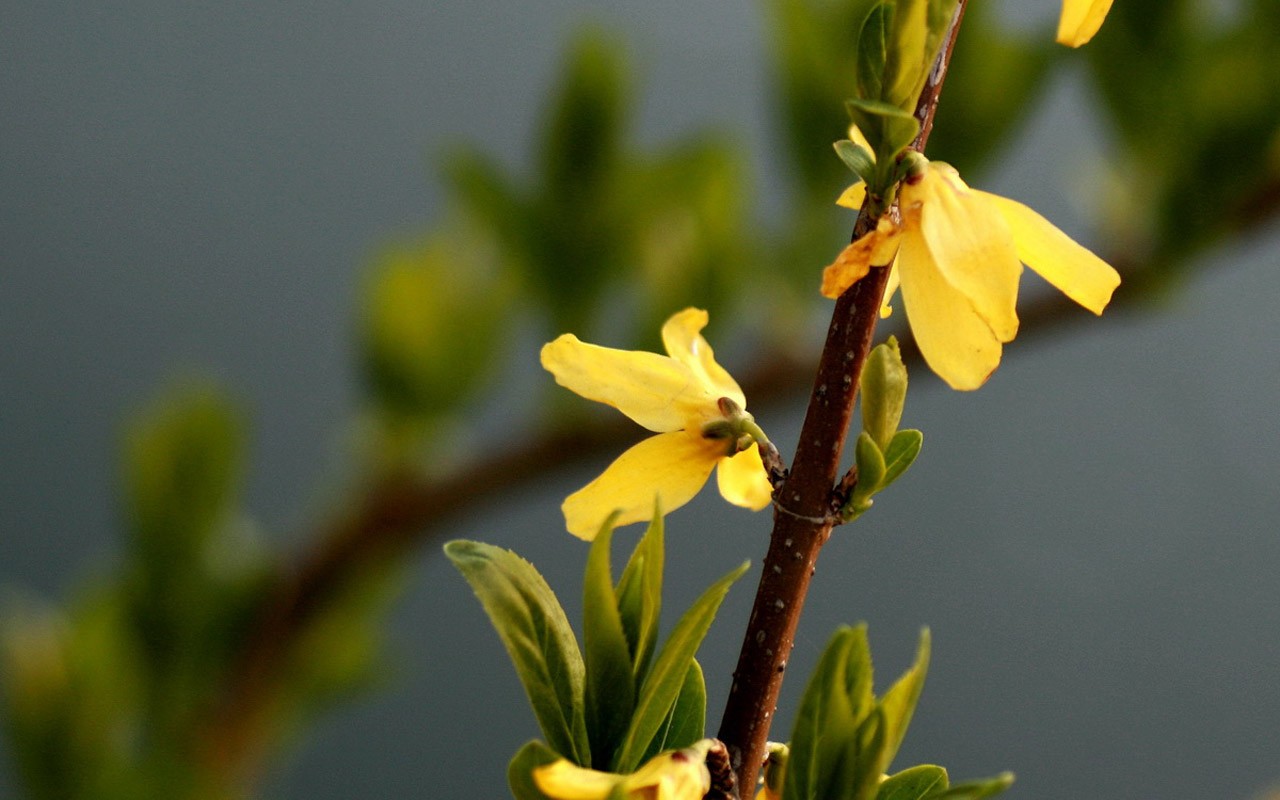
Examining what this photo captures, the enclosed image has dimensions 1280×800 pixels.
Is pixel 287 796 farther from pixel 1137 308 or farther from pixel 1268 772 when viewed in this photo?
pixel 1137 308

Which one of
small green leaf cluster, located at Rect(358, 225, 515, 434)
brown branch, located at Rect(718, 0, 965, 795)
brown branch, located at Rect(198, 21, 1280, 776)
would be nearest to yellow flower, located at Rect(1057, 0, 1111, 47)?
brown branch, located at Rect(718, 0, 965, 795)

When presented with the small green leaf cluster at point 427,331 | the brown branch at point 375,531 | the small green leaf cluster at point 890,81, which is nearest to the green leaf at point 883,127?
the small green leaf cluster at point 890,81

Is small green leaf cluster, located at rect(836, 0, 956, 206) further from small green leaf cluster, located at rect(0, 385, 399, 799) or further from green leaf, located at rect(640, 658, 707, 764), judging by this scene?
small green leaf cluster, located at rect(0, 385, 399, 799)

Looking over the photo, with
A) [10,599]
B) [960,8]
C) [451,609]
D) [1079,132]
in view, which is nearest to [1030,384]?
[1079,132]

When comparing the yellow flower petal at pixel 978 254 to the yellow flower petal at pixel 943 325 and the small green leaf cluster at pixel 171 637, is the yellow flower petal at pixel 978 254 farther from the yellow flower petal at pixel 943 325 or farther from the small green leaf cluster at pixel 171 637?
the small green leaf cluster at pixel 171 637

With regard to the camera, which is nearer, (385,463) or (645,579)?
(645,579)

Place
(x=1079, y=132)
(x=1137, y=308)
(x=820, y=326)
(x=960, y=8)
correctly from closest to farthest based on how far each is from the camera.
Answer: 1. (x=960, y=8)
2. (x=1137, y=308)
3. (x=820, y=326)
4. (x=1079, y=132)

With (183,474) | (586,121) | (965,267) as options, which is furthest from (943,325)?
(183,474)
